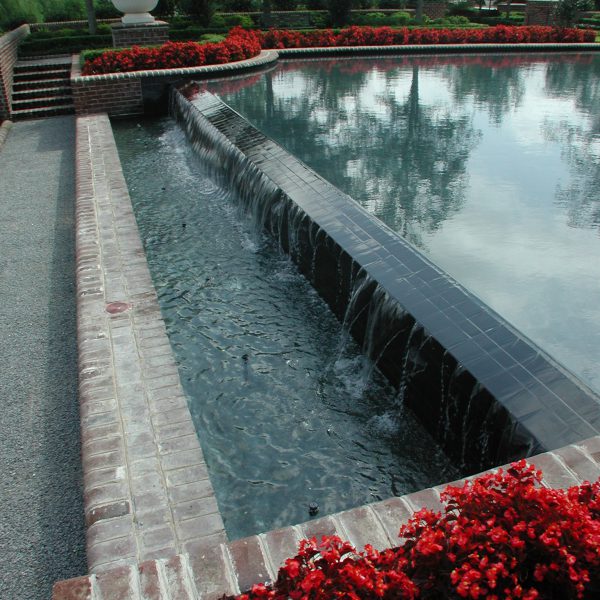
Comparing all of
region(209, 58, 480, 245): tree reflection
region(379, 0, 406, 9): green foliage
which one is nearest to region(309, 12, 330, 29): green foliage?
region(379, 0, 406, 9): green foliage

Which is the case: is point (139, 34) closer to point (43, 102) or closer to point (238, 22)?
point (43, 102)

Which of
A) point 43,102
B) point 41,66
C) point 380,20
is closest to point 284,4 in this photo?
point 380,20

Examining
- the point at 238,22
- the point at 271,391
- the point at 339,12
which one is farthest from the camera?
the point at 339,12

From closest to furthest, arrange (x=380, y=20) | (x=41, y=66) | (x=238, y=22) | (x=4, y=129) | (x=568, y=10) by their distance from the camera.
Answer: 1. (x=4, y=129)
2. (x=41, y=66)
3. (x=568, y=10)
4. (x=238, y=22)
5. (x=380, y=20)

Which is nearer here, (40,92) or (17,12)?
(40,92)

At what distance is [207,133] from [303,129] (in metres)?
1.60

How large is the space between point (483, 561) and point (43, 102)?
14.0 metres

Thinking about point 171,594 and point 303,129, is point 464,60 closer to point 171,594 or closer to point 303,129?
point 303,129

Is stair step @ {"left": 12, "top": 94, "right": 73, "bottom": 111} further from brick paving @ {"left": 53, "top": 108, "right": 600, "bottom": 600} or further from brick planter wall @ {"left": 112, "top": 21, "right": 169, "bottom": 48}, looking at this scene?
brick paving @ {"left": 53, "top": 108, "right": 600, "bottom": 600}

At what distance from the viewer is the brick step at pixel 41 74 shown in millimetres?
14289

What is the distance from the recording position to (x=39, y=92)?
13562 millimetres

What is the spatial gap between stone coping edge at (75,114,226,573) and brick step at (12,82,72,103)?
932 cm

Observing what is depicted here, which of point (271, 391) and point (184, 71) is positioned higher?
point (184, 71)

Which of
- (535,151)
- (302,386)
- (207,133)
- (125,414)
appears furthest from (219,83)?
(125,414)
